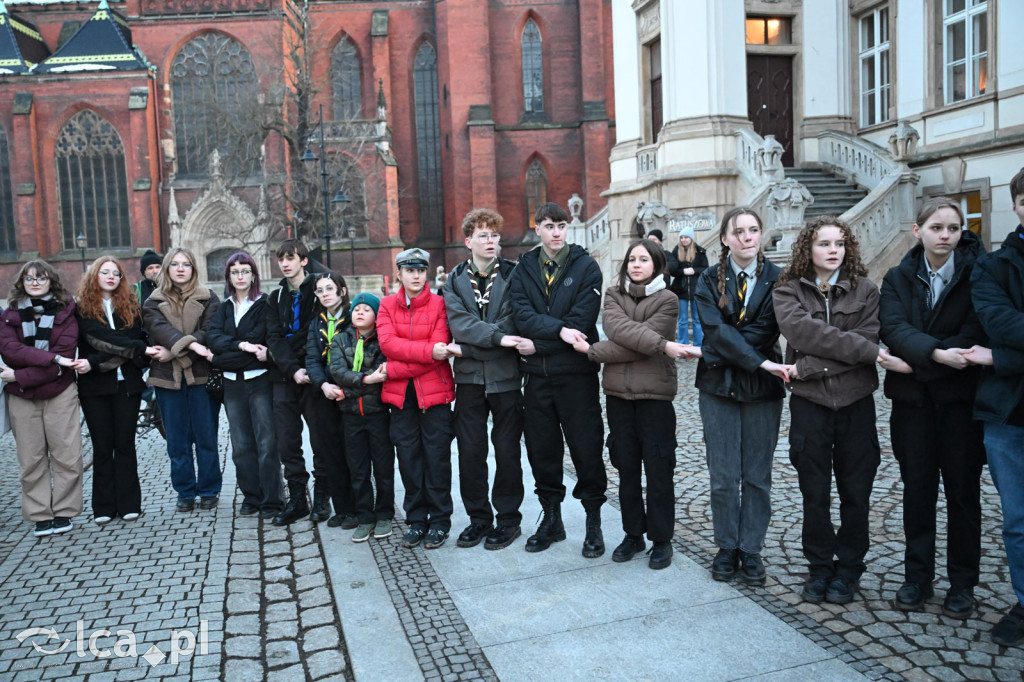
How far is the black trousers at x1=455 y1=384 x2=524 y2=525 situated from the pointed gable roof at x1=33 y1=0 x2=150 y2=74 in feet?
119

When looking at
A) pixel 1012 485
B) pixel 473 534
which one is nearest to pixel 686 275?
pixel 473 534

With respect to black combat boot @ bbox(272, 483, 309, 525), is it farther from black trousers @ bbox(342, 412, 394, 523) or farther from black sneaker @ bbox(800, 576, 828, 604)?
black sneaker @ bbox(800, 576, 828, 604)

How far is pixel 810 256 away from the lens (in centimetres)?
446

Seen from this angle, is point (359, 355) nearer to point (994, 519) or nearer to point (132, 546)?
point (132, 546)

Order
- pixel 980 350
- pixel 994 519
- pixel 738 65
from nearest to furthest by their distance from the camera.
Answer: pixel 980 350 < pixel 994 519 < pixel 738 65

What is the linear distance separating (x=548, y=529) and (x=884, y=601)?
6.71 feet

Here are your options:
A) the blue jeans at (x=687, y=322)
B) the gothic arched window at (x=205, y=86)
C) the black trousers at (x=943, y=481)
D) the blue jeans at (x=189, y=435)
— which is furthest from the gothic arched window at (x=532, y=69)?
the black trousers at (x=943, y=481)

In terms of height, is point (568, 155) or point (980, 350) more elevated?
point (568, 155)

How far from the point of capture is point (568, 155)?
38031 mm

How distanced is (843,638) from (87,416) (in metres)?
5.49

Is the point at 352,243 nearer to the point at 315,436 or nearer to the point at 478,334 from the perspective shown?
the point at 315,436

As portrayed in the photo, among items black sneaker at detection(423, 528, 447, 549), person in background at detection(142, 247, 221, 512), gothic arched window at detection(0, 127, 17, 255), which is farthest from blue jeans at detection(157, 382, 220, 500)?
gothic arched window at detection(0, 127, 17, 255)

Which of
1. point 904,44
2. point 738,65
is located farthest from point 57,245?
point 904,44

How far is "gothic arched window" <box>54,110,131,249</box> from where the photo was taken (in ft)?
121
